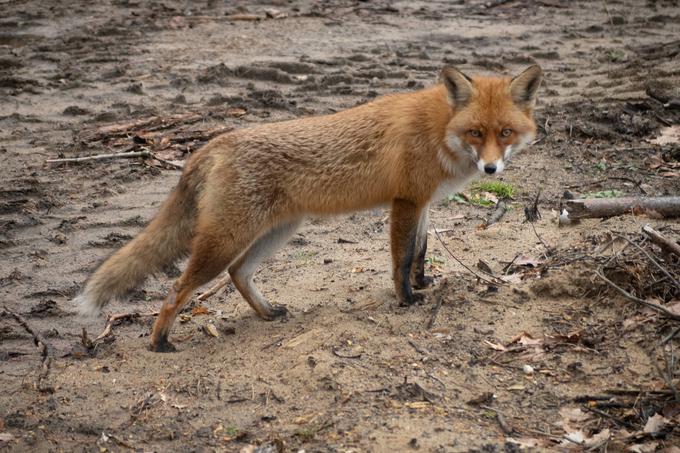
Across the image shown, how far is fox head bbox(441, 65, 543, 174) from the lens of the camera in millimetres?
5215

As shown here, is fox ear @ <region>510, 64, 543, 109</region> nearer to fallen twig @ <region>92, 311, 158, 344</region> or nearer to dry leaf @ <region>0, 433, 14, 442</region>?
fallen twig @ <region>92, 311, 158, 344</region>

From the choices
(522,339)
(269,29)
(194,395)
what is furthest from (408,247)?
(269,29)

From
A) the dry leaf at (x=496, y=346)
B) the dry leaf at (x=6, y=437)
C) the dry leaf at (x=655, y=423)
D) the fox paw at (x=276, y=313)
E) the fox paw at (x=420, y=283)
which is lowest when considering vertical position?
the fox paw at (x=276, y=313)

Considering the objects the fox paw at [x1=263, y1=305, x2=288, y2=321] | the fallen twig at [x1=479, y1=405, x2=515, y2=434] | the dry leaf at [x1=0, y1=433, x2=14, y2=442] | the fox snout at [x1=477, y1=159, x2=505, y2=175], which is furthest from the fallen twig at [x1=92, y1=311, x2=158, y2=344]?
the fallen twig at [x1=479, y1=405, x2=515, y2=434]

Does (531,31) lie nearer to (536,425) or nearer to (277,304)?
(277,304)

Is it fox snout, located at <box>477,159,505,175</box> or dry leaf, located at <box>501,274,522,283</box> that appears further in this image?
dry leaf, located at <box>501,274,522,283</box>

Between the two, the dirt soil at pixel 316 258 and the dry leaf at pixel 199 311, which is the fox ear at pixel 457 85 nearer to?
the dirt soil at pixel 316 258

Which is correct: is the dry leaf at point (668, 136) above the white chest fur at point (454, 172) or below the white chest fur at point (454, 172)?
below

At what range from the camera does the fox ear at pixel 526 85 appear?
5.32 meters

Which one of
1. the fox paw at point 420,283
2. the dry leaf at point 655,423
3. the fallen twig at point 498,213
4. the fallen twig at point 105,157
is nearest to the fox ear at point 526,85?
the fox paw at point 420,283

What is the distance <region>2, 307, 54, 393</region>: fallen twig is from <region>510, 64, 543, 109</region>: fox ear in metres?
3.55

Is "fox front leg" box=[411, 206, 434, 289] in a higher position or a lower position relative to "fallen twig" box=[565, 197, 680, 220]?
lower

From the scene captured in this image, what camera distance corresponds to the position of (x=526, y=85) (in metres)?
5.38

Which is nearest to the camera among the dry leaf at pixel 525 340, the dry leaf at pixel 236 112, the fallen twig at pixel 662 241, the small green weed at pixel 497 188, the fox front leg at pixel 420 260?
the fallen twig at pixel 662 241
